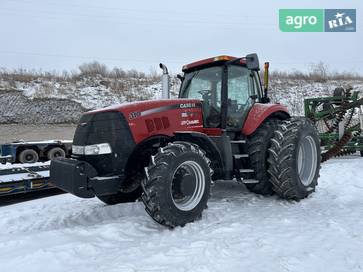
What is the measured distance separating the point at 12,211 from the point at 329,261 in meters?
4.68

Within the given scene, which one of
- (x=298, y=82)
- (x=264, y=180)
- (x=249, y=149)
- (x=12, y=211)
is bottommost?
(x=12, y=211)

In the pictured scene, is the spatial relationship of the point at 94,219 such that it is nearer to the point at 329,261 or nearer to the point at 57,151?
the point at 329,261

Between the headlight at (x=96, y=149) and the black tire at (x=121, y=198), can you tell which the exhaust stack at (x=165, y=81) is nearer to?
the black tire at (x=121, y=198)

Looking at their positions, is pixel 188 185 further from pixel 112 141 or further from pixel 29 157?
pixel 29 157

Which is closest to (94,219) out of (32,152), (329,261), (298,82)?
(329,261)

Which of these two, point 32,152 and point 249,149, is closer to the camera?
point 249,149

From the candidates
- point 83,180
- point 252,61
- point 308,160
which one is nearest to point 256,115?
point 252,61

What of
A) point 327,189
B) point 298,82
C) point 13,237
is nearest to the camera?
point 13,237

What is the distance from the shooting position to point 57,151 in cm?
1336

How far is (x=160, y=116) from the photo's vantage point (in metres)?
4.62

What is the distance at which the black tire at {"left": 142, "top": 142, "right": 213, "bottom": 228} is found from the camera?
389 cm

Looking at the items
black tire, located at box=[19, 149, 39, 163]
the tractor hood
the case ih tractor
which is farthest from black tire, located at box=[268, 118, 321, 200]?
black tire, located at box=[19, 149, 39, 163]

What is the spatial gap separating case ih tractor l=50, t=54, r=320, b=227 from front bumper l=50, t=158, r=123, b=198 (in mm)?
12

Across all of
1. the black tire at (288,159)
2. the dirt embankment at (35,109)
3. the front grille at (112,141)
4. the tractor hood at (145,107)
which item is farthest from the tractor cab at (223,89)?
the dirt embankment at (35,109)
